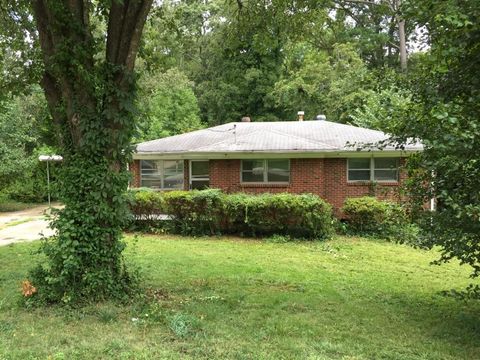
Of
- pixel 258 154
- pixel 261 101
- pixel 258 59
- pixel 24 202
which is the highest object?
pixel 258 59

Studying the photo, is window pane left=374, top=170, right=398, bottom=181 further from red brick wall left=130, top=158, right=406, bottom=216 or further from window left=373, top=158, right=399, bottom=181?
red brick wall left=130, top=158, right=406, bottom=216

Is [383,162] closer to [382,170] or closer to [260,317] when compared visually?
[382,170]

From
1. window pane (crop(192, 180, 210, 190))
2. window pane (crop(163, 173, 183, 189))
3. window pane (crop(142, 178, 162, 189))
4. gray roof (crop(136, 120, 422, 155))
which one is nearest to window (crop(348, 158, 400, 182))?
gray roof (crop(136, 120, 422, 155))

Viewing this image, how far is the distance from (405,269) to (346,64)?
1901 centimetres

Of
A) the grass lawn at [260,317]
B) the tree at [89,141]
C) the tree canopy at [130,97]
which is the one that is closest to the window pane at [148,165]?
the tree canopy at [130,97]

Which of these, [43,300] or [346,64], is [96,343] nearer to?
[43,300]

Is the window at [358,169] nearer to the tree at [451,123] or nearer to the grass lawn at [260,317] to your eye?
the grass lawn at [260,317]

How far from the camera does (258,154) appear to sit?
15500mm

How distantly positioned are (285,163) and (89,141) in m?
10.3

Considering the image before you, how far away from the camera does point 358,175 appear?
15797 mm

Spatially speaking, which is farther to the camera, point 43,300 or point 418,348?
point 43,300

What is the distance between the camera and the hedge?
42.6 ft

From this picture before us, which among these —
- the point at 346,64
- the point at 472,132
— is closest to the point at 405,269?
the point at 472,132

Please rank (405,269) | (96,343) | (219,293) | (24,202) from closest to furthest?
(96,343) < (219,293) < (405,269) < (24,202)
